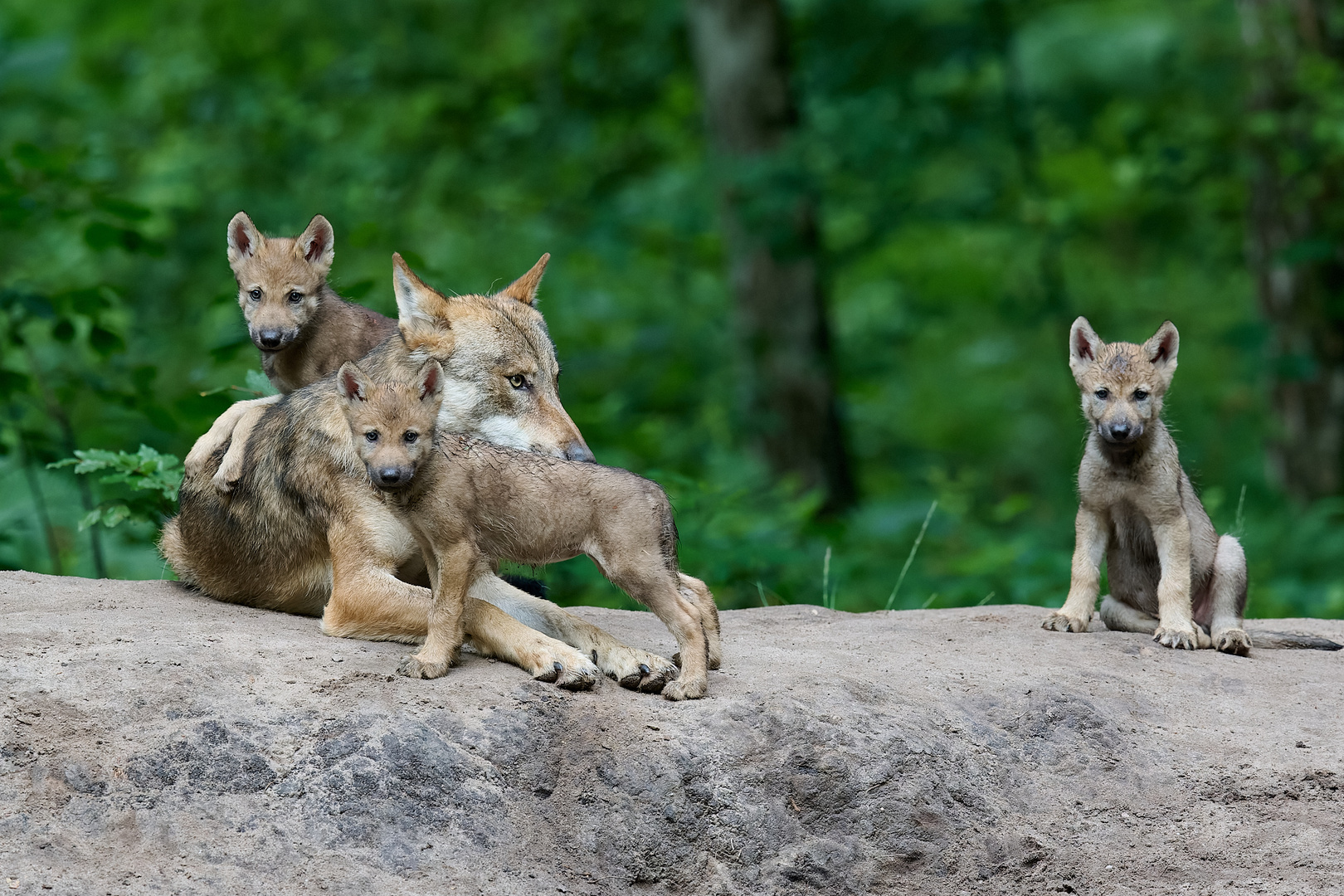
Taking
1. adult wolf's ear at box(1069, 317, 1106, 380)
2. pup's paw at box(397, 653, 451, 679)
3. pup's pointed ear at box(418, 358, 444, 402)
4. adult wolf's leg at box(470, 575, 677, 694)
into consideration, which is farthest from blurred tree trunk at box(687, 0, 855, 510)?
pup's paw at box(397, 653, 451, 679)

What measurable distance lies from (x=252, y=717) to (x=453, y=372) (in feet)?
5.55

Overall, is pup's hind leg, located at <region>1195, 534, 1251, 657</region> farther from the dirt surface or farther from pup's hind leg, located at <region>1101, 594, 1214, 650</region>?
the dirt surface

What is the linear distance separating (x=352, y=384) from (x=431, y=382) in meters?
0.27

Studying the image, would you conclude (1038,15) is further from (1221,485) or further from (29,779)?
(29,779)

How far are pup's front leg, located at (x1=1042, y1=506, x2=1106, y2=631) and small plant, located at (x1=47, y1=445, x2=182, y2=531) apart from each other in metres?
4.18

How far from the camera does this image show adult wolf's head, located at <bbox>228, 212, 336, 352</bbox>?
5.74m

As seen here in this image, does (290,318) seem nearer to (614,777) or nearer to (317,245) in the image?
(317,245)

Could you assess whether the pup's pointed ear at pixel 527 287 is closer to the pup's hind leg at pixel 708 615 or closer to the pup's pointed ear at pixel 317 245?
the pup's pointed ear at pixel 317 245

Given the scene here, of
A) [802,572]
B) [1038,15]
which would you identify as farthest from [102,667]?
[1038,15]

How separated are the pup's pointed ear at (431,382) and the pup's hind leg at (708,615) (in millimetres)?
1076

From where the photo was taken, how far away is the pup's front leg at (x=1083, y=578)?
19.1 feet

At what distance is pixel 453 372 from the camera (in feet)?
16.9

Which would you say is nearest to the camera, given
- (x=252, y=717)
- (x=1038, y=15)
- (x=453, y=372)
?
(x=252, y=717)

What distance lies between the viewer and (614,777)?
4016mm
